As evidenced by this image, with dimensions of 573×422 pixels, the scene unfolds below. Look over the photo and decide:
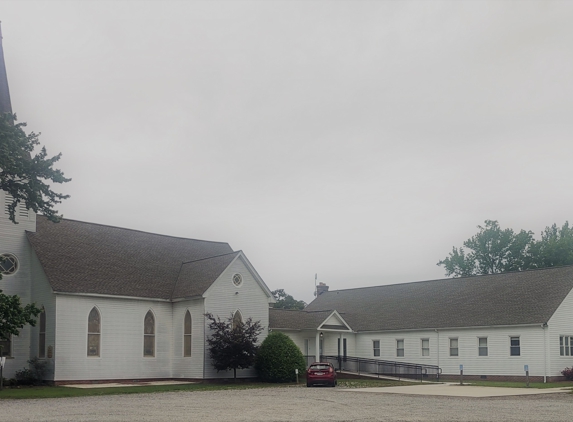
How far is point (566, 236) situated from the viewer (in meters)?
75.4

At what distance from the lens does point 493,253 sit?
77062mm

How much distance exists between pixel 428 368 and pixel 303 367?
11.8 meters

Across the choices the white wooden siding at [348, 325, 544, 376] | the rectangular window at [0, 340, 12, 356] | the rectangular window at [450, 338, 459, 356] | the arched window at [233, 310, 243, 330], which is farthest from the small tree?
the rectangular window at [450, 338, 459, 356]

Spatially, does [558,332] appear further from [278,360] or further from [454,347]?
[278,360]

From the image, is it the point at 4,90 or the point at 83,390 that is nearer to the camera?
the point at 83,390

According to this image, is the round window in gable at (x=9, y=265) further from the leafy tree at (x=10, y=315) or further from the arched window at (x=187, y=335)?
the arched window at (x=187, y=335)

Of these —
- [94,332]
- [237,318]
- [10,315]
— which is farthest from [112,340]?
[10,315]

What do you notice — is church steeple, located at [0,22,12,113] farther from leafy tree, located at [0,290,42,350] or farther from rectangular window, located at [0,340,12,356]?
leafy tree, located at [0,290,42,350]

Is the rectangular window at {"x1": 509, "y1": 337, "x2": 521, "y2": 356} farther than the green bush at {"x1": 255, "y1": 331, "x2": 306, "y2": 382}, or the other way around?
the rectangular window at {"x1": 509, "y1": 337, "x2": 521, "y2": 356}

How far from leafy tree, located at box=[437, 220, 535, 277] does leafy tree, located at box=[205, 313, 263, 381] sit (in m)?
42.2

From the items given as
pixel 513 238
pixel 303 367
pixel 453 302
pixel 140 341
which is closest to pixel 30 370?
pixel 140 341

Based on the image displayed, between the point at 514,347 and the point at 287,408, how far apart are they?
2648cm

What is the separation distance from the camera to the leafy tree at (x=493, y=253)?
75.2 m

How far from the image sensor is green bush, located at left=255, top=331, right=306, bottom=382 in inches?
1625
